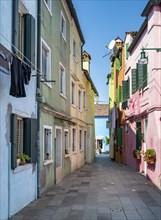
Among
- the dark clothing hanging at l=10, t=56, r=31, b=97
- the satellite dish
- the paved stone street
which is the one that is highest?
the satellite dish

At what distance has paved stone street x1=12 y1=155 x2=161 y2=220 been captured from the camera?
859cm

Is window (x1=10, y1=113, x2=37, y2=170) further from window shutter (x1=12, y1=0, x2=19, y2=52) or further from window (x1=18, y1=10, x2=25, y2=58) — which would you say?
window shutter (x1=12, y1=0, x2=19, y2=52)

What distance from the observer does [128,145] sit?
2362 centimetres

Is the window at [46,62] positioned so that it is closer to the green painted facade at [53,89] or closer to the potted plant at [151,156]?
the green painted facade at [53,89]

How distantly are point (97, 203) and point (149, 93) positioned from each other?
6.74 meters

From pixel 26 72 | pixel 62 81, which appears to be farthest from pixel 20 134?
pixel 62 81

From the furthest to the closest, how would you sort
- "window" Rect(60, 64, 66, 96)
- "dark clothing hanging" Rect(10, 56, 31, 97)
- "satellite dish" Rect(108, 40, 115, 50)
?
1. "satellite dish" Rect(108, 40, 115, 50)
2. "window" Rect(60, 64, 66, 96)
3. "dark clothing hanging" Rect(10, 56, 31, 97)

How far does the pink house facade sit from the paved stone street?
190 cm

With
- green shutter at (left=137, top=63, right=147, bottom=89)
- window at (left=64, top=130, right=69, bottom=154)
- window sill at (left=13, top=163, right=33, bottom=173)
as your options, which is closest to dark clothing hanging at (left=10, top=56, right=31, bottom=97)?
window sill at (left=13, top=163, right=33, bottom=173)

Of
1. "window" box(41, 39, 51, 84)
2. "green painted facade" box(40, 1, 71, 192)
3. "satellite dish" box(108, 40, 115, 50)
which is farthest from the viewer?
"satellite dish" box(108, 40, 115, 50)

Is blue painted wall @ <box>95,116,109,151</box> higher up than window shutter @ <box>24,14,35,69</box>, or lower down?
lower down

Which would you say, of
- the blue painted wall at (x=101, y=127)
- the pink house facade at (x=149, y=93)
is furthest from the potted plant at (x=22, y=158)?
the blue painted wall at (x=101, y=127)

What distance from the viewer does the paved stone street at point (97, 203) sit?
28.2 feet

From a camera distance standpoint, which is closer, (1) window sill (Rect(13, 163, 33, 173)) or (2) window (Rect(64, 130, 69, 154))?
(1) window sill (Rect(13, 163, 33, 173))
